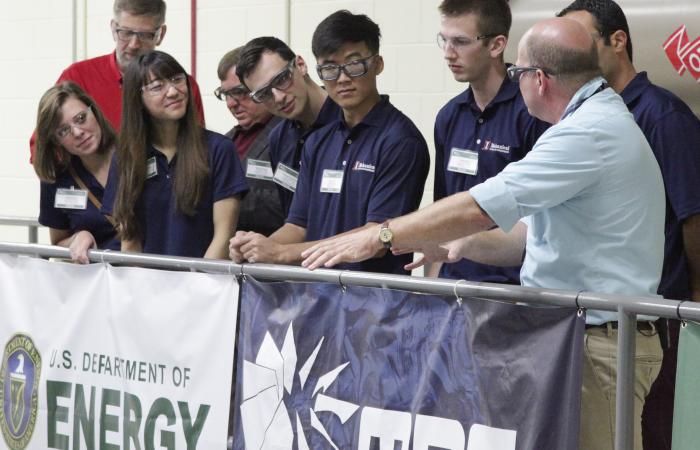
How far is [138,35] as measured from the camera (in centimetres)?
454

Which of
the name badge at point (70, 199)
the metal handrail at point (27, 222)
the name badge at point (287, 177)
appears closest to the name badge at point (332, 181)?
the name badge at point (287, 177)

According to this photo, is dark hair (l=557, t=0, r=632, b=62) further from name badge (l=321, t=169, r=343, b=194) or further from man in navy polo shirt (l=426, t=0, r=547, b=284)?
name badge (l=321, t=169, r=343, b=194)

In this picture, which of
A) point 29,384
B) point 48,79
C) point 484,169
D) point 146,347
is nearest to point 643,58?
point 484,169

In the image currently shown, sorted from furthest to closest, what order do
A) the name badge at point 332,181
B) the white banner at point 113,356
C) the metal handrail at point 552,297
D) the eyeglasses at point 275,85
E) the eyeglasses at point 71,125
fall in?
1. the eyeglasses at point 71,125
2. the eyeglasses at point 275,85
3. the name badge at point 332,181
4. the white banner at point 113,356
5. the metal handrail at point 552,297

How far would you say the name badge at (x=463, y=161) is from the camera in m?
3.40

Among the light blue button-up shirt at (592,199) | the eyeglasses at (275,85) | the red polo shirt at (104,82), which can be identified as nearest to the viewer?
the light blue button-up shirt at (592,199)

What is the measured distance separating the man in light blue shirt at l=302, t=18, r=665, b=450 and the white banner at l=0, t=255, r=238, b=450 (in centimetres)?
68

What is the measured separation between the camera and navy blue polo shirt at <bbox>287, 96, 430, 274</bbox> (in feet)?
11.1

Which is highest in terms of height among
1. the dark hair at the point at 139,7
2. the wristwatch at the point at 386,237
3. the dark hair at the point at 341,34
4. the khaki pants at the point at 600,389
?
the dark hair at the point at 139,7

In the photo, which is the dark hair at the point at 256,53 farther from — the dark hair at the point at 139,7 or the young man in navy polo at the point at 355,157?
the dark hair at the point at 139,7

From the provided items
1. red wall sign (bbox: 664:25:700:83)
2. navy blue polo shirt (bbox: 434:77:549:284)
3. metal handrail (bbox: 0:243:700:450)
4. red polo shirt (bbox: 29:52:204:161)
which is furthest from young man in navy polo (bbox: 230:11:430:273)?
red polo shirt (bbox: 29:52:204:161)

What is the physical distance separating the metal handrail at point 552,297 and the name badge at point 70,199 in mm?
978

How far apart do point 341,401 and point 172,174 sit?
3.85 feet

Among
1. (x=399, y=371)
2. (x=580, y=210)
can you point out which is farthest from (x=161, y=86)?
(x=580, y=210)
